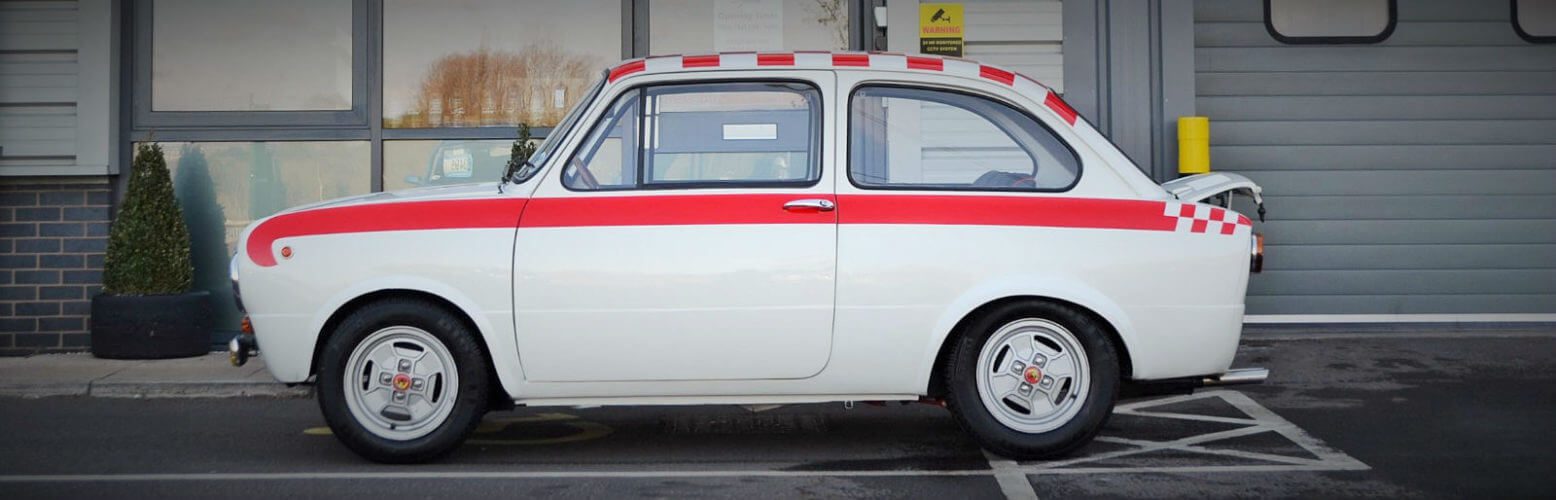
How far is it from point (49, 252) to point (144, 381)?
7.77ft

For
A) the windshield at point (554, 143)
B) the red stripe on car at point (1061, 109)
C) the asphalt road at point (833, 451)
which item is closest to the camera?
the asphalt road at point (833, 451)

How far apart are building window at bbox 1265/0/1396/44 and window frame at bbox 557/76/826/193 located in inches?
223

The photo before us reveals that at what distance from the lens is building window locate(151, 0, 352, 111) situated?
10.6 meters

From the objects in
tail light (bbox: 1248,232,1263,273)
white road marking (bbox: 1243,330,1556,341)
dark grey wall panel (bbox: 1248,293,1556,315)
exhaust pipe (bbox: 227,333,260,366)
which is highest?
tail light (bbox: 1248,232,1263,273)

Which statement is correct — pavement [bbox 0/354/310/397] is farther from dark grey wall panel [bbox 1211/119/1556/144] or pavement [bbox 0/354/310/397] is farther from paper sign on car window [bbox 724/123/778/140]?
dark grey wall panel [bbox 1211/119/1556/144]

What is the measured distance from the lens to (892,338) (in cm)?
597

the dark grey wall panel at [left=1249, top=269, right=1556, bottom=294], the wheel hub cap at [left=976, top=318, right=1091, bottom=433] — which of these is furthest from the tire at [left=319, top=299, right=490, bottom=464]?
the dark grey wall panel at [left=1249, top=269, right=1556, bottom=294]

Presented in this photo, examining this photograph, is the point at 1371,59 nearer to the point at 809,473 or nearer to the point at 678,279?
the point at 809,473

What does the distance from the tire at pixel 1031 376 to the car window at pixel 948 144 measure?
1.82 feet

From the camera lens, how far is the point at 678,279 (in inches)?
233

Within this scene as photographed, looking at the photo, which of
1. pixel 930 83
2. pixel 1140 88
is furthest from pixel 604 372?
pixel 1140 88

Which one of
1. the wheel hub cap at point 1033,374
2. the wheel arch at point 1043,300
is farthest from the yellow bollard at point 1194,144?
the wheel hub cap at point 1033,374

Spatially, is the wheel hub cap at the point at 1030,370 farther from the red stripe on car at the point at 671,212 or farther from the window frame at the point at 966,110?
the red stripe on car at the point at 671,212

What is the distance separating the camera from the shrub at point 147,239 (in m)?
9.66
